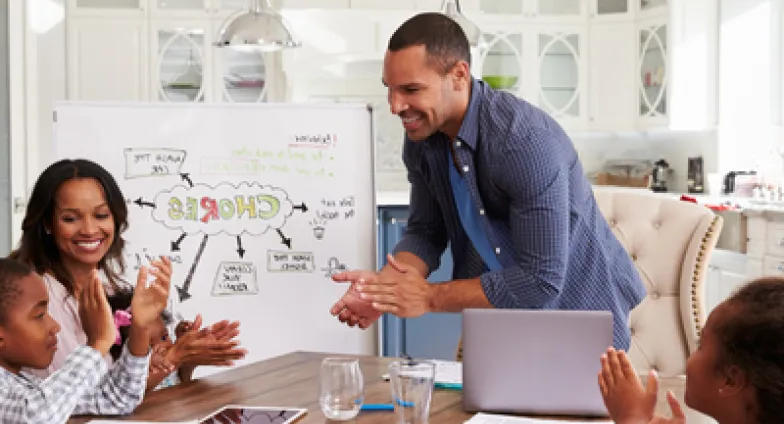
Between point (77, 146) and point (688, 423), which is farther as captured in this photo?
point (77, 146)

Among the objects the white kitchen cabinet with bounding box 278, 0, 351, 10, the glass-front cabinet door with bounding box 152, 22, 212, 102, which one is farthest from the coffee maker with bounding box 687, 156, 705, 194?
the glass-front cabinet door with bounding box 152, 22, 212, 102

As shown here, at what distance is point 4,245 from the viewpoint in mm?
4551

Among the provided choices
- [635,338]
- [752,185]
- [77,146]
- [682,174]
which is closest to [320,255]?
[77,146]

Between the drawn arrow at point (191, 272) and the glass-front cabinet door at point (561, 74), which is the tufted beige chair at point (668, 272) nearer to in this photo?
the drawn arrow at point (191, 272)

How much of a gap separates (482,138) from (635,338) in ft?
3.24

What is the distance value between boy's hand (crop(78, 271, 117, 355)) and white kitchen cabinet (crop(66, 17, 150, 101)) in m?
4.61

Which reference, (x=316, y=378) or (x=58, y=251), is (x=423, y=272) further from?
(x=58, y=251)

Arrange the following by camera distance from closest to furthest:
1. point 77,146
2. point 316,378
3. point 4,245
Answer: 1. point 316,378
2. point 77,146
3. point 4,245

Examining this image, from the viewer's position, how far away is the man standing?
194 centimetres

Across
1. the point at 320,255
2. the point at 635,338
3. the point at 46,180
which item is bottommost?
the point at 635,338

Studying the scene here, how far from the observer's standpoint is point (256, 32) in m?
4.11

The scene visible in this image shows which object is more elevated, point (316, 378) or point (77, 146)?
point (77, 146)

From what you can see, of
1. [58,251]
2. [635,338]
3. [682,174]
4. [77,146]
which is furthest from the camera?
[682,174]

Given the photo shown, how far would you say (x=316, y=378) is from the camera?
6.39 feet
